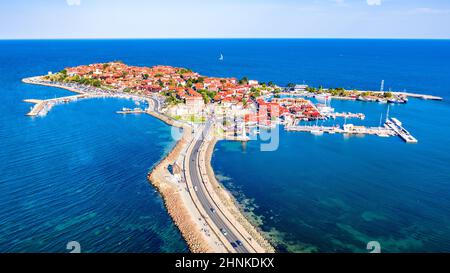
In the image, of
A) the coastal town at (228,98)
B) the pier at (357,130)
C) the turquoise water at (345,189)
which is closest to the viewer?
the turquoise water at (345,189)

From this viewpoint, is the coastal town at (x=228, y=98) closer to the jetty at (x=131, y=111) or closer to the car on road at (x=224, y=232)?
the jetty at (x=131, y=111)

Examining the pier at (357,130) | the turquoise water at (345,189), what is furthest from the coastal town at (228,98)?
the turquoise water at (345,189)

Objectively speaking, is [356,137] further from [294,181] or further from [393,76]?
[393,76]

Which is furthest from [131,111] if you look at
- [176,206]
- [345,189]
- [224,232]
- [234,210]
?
[345,189]

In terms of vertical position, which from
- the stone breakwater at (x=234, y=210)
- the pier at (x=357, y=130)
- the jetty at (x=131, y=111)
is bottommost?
the stone breakwater at (x=234, y=210)

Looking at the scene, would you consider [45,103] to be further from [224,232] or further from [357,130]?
[357,130]

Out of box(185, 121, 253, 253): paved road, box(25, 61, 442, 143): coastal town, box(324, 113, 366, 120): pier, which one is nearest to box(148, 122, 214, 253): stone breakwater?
box(185, 121, 253, 253): paved road

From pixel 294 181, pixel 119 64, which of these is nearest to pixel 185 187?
pixel 294 181

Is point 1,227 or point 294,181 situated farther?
point 294,181

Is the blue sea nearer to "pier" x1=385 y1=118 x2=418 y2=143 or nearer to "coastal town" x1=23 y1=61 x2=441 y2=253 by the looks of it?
"pier" x1=385 y1=118 x2=418 y2=143
